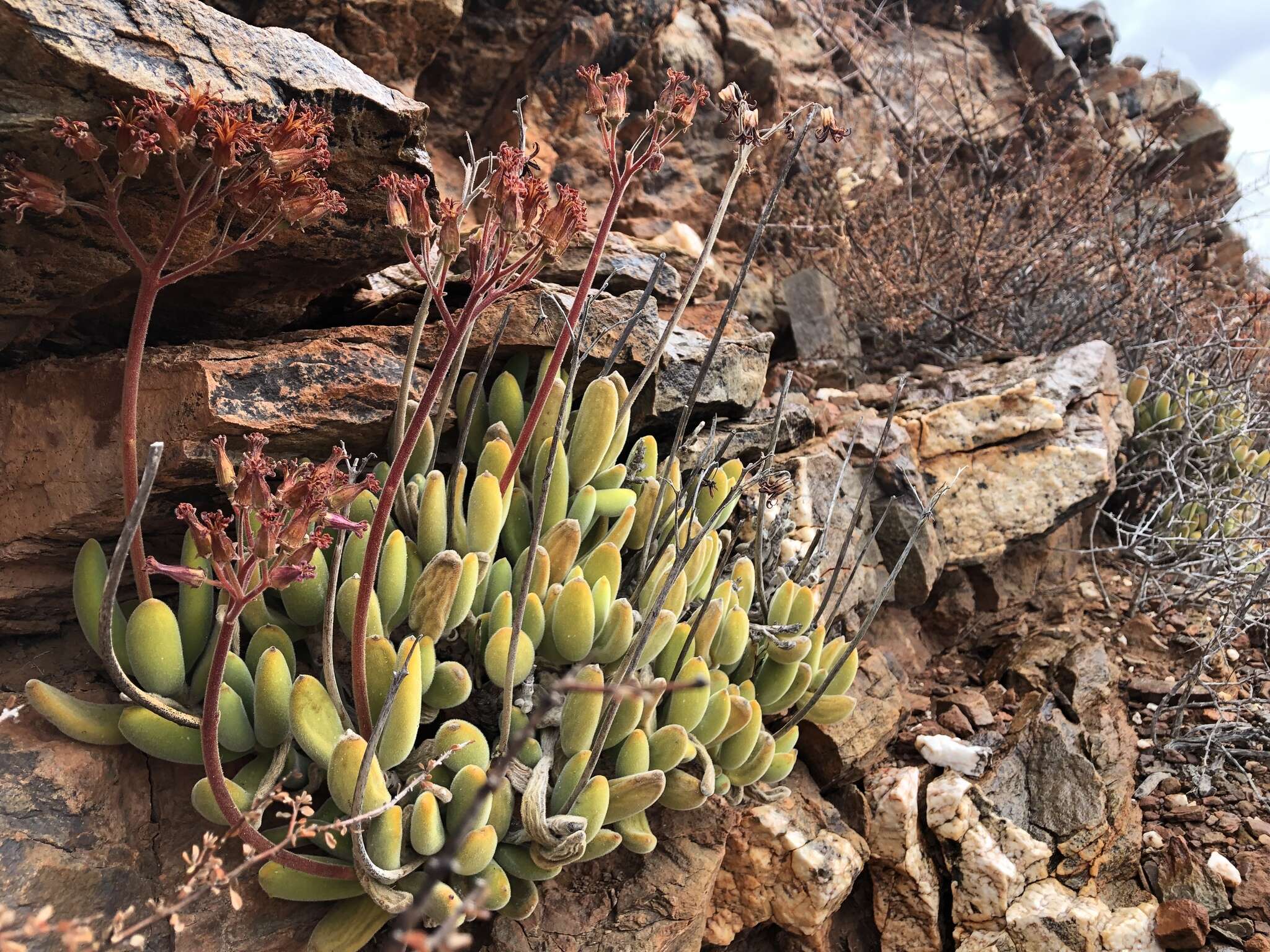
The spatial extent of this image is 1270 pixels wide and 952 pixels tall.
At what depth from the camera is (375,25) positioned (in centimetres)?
336

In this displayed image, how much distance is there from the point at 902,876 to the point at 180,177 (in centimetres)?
257

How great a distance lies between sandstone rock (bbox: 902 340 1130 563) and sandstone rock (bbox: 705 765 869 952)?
1.47 m

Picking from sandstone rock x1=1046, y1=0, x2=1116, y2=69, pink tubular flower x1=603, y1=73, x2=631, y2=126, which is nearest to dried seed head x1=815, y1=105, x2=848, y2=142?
pink tubular flower x1=603, y1=73, x2=631, y2=126

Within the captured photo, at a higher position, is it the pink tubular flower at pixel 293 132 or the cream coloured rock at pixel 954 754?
the pink tubular flower at pixel 293 132

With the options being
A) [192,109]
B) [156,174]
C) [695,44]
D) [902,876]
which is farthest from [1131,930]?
[695,44]

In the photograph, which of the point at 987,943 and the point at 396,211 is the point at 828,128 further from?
the point at 987,943

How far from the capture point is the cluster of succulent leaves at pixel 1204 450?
3965 mm

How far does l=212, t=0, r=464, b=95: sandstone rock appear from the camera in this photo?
10.2ft

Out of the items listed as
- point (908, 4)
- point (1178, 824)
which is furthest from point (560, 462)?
point (908, 4)

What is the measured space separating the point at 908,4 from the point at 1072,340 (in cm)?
453

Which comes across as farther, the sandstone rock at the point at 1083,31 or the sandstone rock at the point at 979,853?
the sandstone rock at the point at 1083,31

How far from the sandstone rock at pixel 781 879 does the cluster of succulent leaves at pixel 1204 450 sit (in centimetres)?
223

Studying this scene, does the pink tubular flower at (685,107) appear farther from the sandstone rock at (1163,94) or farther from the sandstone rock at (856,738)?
the sandstone rock at (1163,94)

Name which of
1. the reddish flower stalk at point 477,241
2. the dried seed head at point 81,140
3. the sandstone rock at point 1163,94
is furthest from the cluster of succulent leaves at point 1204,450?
the sandstone rock at point 1163,94
